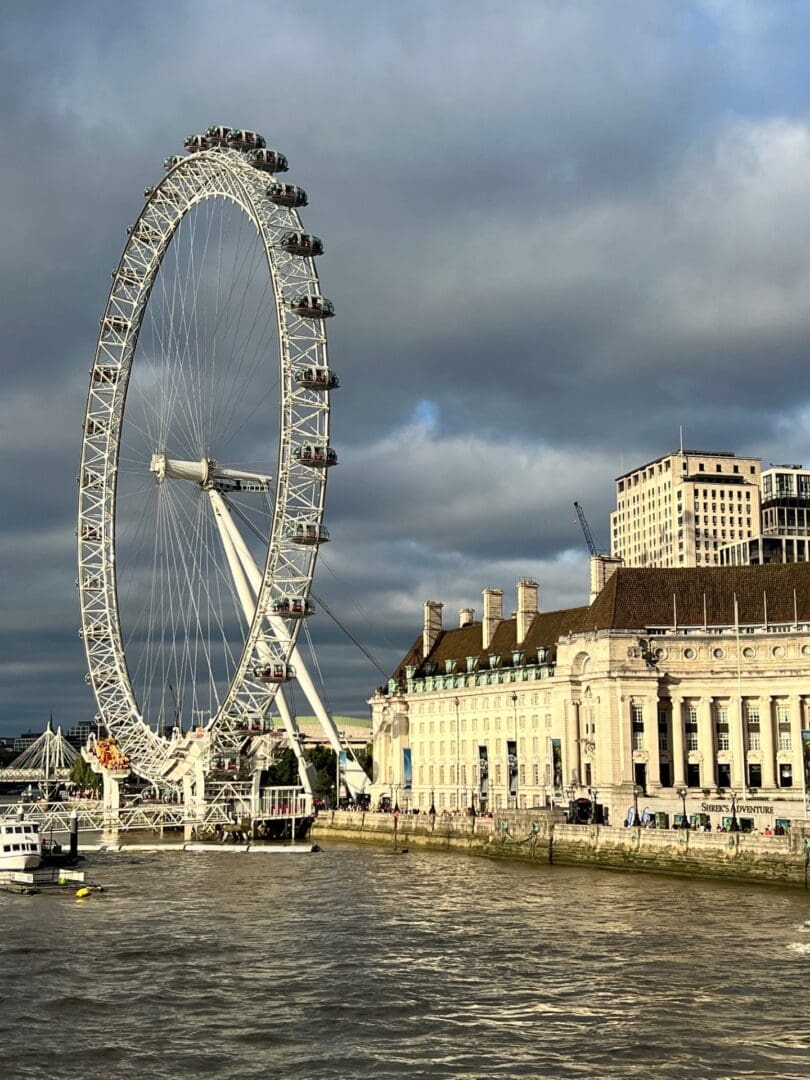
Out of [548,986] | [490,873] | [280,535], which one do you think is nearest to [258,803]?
[280,535]

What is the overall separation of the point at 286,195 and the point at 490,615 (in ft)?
151

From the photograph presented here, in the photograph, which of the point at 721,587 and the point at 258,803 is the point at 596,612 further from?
the point at 258,803

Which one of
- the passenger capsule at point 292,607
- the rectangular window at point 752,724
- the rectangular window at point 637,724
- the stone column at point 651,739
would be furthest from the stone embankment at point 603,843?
the rectangular window at point 752,724

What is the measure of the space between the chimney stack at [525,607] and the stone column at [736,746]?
21443mm

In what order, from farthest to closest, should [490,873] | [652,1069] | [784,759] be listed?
[784,759] < [490,873] < [652,1069]

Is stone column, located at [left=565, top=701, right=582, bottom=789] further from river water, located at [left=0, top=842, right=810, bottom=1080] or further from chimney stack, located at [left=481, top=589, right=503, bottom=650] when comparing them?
river water, located at [left=0, top=842, right=810, bottom=1080]

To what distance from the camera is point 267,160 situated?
77375 mm

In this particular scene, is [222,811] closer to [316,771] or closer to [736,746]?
[736,746]

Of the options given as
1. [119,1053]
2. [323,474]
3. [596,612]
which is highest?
[323,474]

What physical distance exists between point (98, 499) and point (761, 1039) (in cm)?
7111

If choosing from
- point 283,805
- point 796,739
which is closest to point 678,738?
point 796,739

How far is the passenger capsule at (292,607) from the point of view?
79125 mm

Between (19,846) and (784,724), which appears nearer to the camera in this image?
(19,846)

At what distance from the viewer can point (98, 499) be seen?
93.6 meters
